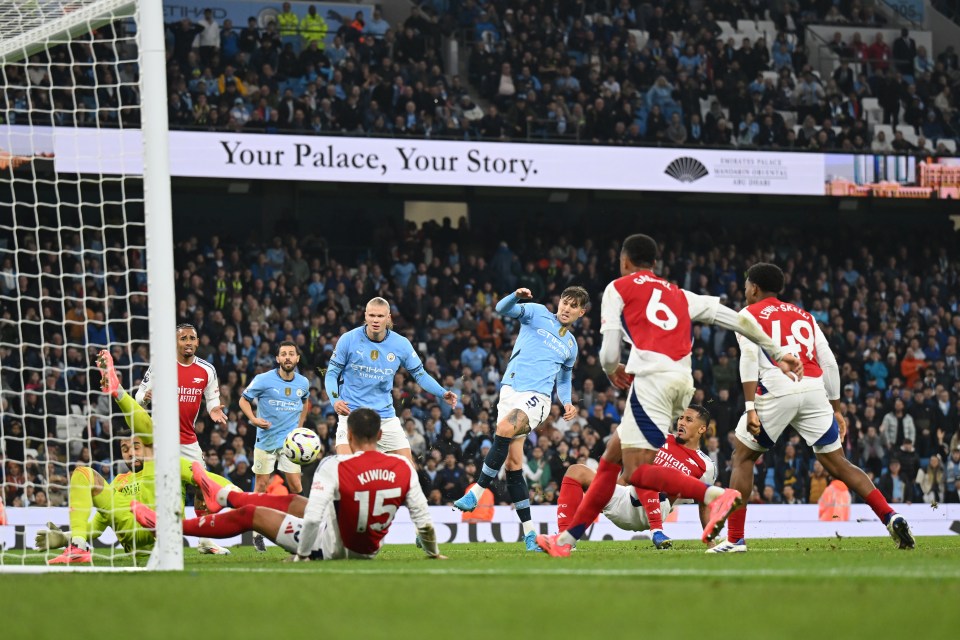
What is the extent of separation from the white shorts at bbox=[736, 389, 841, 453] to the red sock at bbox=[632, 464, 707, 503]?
164 cm

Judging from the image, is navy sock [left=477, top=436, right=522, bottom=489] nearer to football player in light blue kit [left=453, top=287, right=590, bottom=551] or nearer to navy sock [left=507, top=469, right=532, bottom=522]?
football player in light blue kit [left=453, top=287, right=590, bottom=551]

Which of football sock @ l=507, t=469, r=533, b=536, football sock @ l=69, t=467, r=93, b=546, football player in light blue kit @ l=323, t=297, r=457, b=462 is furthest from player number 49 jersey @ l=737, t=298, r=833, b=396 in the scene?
football sock @ l=69, t=467, r=93, b=546

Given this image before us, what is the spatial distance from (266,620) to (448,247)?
71.7 feet

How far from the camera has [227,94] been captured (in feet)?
76.9

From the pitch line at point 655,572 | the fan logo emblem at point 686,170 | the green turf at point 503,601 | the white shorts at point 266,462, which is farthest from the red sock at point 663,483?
the fan logo emblem at point 686,170

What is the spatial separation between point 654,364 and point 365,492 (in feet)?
6.79

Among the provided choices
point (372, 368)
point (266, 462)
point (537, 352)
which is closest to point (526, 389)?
point (537, 352)

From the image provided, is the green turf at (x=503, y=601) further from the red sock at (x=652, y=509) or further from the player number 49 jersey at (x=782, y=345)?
the red sock at (x=652, y=509)

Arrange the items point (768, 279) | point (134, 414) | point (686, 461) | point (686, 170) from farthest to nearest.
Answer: point (686, 170) < point (686, 461) < point (768, 279) < point (134, 414)

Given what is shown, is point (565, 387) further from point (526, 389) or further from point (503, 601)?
point (503, 601)

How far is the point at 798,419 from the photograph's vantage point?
10.1m

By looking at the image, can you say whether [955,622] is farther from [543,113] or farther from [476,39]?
[476,39]

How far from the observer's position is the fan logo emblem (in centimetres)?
2558

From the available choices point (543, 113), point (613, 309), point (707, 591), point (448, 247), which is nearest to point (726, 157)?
Result: point (543, 113)
